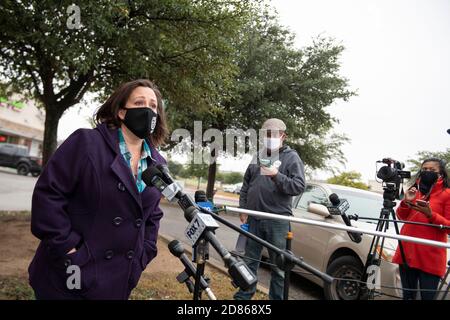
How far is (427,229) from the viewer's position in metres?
3.31

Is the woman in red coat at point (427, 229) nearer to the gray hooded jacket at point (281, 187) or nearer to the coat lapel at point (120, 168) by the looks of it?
the gray hooded jacket at point (281, 187)

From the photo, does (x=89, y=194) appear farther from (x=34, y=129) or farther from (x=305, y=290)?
(x=34, y=129)

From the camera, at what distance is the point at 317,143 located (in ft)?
51.8

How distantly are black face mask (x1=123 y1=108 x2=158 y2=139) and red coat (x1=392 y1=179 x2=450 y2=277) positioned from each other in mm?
2644

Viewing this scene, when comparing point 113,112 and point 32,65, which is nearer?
point 113,112

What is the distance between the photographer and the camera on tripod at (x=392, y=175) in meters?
2.98

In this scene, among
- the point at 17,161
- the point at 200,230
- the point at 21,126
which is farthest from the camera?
the point at 21,126

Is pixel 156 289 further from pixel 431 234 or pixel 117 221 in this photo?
pixel 431 234

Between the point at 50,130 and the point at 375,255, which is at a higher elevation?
the point at 50,130

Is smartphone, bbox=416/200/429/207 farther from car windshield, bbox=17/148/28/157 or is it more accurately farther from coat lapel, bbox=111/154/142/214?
car windshield, bbox=17/148/28/157

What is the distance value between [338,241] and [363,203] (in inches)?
38.4

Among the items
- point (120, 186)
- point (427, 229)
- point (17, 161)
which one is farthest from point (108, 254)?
point (17, 161)
